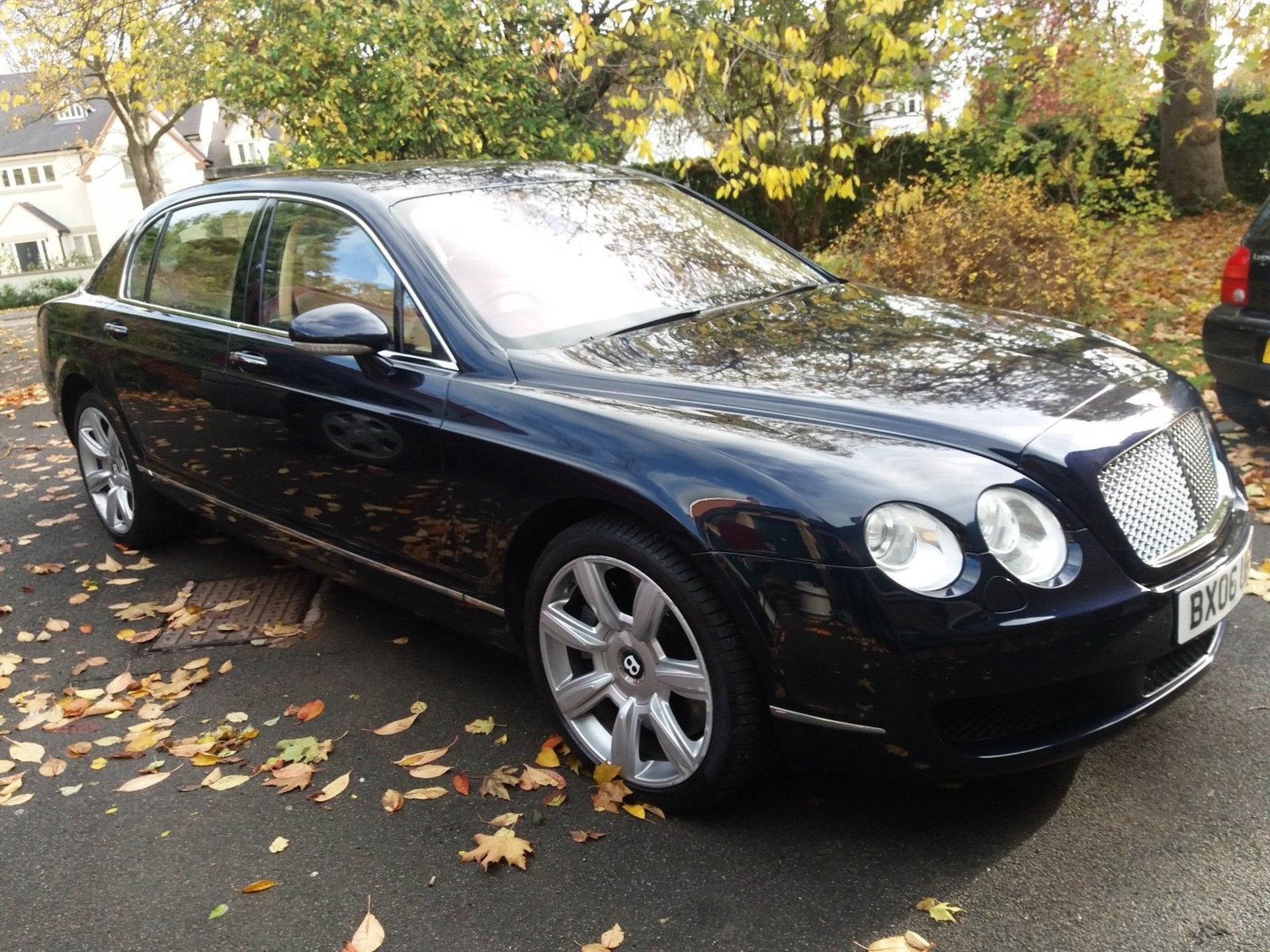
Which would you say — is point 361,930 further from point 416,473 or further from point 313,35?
point 313,35

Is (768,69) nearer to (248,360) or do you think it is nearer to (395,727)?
(248,360)

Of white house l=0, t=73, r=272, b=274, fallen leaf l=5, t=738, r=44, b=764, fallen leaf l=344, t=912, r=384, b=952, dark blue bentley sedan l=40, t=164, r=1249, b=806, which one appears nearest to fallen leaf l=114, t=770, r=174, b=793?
fallen leaf l=5, t=738, r=44, b=764

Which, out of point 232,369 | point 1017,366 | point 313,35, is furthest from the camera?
point 313,35

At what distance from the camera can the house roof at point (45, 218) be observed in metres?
67.0

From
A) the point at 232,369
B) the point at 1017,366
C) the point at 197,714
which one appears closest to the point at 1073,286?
the point at 1017,366

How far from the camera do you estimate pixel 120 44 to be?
20906 millimetres

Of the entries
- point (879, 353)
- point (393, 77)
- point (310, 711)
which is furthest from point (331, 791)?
point (393, 77)

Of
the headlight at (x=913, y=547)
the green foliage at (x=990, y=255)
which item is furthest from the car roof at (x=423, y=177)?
the green foliage at (x=990, y=255)

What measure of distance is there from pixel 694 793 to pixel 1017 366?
4.69 feet

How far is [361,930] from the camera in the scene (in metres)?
2.65

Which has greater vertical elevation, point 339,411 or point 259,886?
point 339,411

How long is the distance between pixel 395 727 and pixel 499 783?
1.82 feet

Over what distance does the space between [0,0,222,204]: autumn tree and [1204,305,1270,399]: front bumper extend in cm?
985

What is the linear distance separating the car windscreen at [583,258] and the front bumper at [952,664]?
121 centimetres
